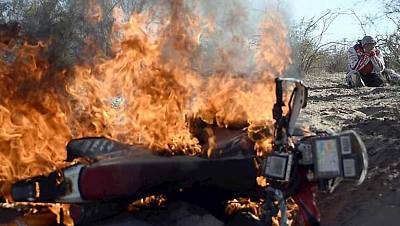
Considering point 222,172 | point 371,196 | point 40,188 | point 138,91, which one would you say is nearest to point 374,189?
point 371,196

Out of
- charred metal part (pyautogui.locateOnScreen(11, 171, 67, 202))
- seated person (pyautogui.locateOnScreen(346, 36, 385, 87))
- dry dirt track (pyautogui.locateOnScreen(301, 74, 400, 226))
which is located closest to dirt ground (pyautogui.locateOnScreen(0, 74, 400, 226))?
dry dirt track (pyautogui.locateOnScreen(301, 74, 400, 226))

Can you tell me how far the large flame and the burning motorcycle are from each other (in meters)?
0.31

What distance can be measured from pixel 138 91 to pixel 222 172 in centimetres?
160

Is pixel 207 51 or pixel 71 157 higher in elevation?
pixel 207 51

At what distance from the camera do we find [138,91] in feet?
20.7

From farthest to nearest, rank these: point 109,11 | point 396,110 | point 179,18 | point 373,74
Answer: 1. point 373,74
2. point 109,11
3. point 396,110
4. point 179,18

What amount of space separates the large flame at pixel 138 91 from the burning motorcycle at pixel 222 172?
31cm

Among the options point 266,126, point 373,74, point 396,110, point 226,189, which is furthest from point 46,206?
point 373,74

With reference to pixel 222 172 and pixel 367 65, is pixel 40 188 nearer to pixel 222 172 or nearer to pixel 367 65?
pixel 222 172

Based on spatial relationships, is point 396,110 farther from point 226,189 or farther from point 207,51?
point 226,189

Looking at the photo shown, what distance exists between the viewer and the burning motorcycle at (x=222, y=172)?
4.57 meters

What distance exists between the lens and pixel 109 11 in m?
9.16

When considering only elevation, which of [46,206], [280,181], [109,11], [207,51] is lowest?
[46,206]

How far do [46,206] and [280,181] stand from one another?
8.03 ft
